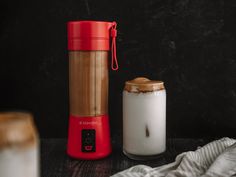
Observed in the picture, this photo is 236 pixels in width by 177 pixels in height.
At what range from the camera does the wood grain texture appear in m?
1.01

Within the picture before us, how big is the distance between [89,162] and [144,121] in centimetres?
18

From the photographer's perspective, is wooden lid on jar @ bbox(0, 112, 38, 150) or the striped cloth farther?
the striped cloth

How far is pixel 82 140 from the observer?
40.5 inches

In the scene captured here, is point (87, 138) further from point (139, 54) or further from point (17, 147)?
point (17, 147)

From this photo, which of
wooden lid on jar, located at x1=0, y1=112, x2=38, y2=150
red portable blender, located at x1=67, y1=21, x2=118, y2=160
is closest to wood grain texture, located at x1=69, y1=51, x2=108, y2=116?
red portable blender, located at x1=67, y1=21, x2=118, y2=160

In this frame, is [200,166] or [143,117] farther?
[143,117]

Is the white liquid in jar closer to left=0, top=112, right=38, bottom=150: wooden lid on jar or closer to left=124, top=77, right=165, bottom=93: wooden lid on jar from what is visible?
left=124, top=77, right=165, bottom=93: wooden lid on jar

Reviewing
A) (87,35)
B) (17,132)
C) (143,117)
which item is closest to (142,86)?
(143,117)

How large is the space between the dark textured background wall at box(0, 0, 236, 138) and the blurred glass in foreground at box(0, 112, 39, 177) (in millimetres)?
675

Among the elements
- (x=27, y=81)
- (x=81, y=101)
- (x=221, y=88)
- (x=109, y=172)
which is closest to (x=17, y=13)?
(x=27, y=81)

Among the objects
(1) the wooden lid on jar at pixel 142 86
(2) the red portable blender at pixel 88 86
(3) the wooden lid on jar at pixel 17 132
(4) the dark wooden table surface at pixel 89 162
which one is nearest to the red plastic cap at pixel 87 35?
(2) the red portable blender at pixel 88 86

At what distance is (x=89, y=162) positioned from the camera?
1.01m

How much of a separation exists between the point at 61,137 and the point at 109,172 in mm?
332

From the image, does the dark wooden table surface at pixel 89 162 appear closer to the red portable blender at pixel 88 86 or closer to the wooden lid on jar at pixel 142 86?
the red portable blender at pixel 88 86
